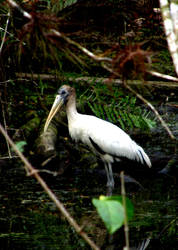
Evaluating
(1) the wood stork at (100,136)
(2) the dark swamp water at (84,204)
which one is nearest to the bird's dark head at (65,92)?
(1) the wood stork at (100,136)

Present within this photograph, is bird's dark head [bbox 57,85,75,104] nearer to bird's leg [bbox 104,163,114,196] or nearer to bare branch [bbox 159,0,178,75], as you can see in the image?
bird's leg [bbox 104,163,114,196]

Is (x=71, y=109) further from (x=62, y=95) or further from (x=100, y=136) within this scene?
(x=100, y=136)

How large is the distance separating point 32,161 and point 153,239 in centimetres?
263

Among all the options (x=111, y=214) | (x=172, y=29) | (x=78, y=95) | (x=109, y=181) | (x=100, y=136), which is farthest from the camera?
(x=78, y=95)

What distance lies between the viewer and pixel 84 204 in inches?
187

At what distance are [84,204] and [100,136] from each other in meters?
1.26

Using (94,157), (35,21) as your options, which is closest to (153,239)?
(35,21)

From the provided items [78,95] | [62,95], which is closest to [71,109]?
[62,95]

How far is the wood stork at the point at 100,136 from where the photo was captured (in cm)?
583

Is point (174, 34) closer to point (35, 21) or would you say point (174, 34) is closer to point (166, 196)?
point (35, 21)

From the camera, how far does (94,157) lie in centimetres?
642

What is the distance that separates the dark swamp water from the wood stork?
0.25m

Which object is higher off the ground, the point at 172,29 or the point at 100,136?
the point at 172,29

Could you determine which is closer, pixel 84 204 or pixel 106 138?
pixel 84 204
